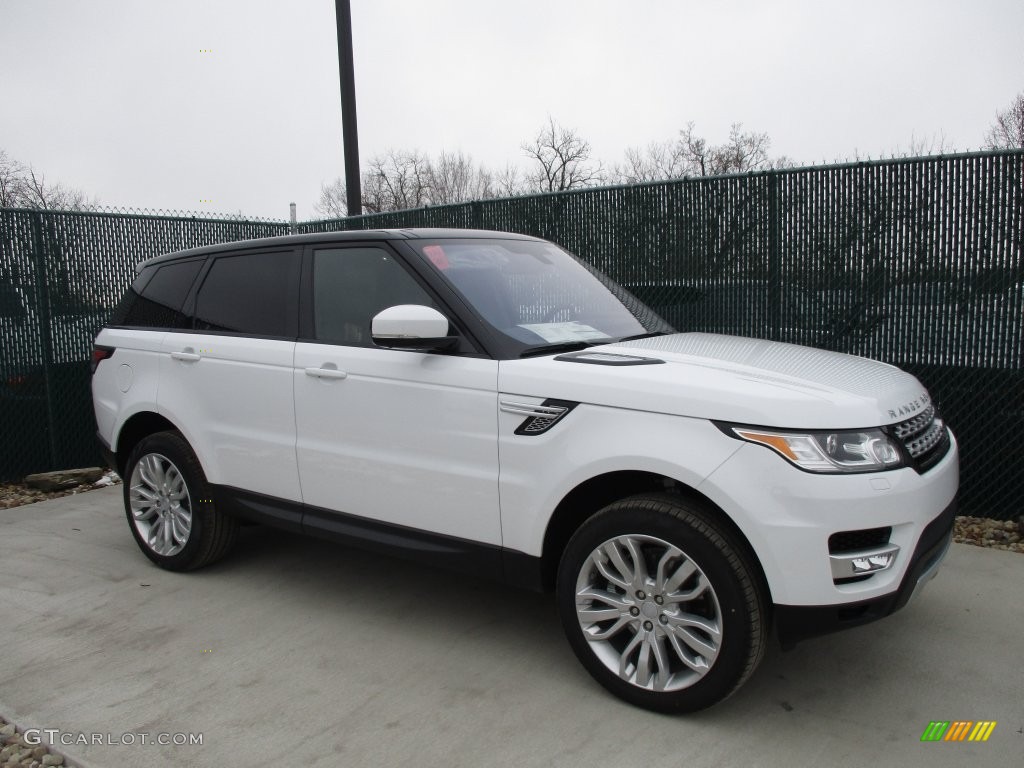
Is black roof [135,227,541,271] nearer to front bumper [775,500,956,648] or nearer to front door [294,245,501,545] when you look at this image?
front door [294,245,501,545]

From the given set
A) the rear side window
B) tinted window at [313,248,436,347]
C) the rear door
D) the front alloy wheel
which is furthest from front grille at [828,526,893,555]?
the rear side window

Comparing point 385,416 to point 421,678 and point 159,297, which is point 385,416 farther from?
point 159,297

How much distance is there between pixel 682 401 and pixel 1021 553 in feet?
10.6

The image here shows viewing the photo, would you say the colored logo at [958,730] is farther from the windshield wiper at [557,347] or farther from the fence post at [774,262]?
the fence post at [774,262]

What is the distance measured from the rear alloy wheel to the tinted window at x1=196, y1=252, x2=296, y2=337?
1.96 metres

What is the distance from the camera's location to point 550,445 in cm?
308

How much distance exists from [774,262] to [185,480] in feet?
13.8

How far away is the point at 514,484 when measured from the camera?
3170 mm

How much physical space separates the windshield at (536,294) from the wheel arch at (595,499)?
2.09 ft

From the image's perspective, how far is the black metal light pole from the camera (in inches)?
368

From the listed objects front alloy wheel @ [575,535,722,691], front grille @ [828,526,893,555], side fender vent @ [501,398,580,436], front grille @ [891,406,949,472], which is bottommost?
front alloy wheel @ [575,535,722,691]

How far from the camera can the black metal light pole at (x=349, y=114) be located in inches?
368

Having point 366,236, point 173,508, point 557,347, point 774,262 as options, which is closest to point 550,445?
point 557,347

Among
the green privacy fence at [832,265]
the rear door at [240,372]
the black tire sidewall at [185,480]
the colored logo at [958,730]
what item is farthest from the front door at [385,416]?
the green privacy fence at [832,265]
